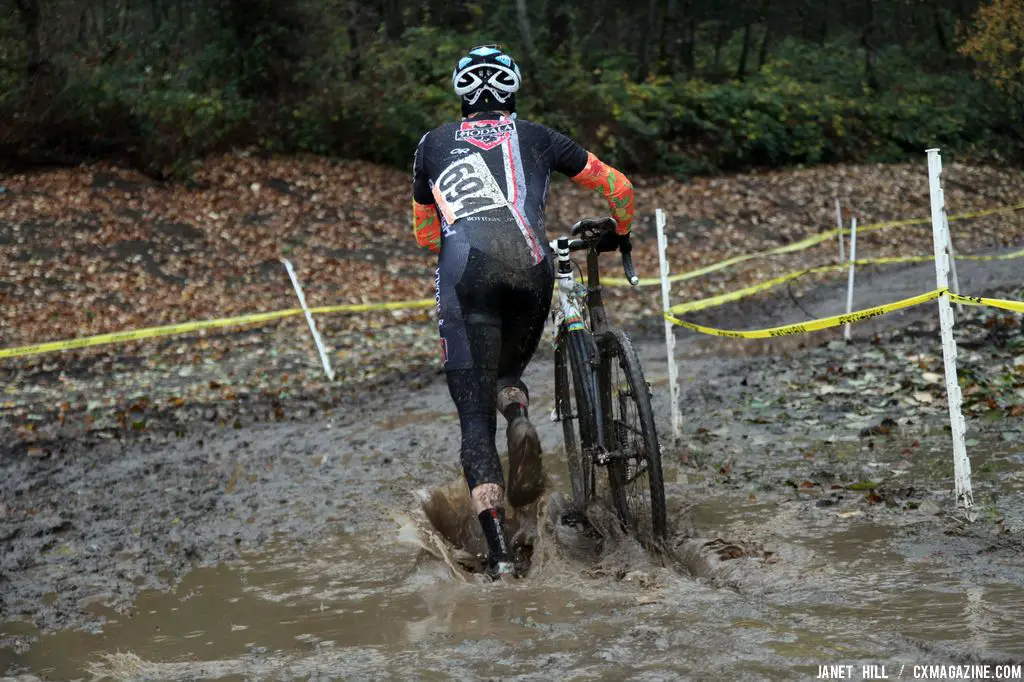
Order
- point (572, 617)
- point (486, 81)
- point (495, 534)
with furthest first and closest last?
point (486, 81) → point (495, 534) → point (572, 617)

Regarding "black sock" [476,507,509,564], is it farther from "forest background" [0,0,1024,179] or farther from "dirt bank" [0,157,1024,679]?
"forest background" [0,0,1024,179]

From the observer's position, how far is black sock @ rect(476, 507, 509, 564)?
461 cm

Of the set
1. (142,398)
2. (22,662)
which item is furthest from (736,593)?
(142,398)

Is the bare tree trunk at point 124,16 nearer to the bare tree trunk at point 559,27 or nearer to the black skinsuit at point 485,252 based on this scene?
the bare tree trunk at point 559,27

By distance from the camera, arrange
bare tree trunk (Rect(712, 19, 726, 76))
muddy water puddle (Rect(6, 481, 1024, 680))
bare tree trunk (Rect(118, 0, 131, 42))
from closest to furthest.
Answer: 1. muddy water puddle (Rect(6, 481, 1024, 680))
2. bare tree trunk (Rect(118, 0, 131, 42))
3. bare tree trunk (Rect(712, 19, 726, 76))

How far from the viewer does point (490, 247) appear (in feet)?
15.3

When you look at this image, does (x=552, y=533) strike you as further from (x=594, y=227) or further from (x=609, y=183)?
(x=609, y=183)

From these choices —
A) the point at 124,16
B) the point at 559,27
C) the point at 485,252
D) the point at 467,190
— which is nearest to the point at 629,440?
the point at 485,252

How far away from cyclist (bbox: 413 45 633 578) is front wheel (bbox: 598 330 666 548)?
0.36m

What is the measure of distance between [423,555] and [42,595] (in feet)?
5.87

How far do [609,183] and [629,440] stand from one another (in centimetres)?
117

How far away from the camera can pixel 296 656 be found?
3980mm

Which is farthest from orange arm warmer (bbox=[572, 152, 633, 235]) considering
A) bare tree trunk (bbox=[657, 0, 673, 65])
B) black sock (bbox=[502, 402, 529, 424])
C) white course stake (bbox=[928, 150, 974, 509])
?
bare tree trunk (bbox=[657, 0, 673, 65])

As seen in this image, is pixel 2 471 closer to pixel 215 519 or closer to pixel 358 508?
pixel 215 519
